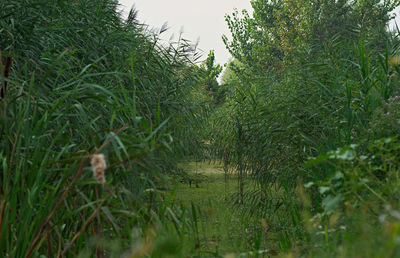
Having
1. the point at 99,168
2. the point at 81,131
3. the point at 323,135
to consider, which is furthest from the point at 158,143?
the point at 323,135

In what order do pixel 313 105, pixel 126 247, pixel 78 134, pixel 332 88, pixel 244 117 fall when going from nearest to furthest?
pixel 126 247 < pixel 78 134 < pixel 332 88 < pixel 313 105 < pixel 244 117

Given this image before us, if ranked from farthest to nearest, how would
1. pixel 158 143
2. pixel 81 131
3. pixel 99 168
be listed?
pixel 81 131 → pixel 158 143 → pixel 99 168

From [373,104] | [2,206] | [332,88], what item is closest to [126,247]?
[2,206]

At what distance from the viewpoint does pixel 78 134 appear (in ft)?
9.43

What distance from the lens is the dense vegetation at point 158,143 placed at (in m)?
1.90

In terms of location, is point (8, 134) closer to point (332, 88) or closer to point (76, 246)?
point (76, 246)

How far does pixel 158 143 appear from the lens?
219 cm

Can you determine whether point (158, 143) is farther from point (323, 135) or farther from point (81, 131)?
point (323, 135)

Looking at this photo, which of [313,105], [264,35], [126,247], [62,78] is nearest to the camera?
[126,247]

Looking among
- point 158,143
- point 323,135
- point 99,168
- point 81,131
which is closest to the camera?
point 99,168

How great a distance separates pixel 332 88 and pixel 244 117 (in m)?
2.28

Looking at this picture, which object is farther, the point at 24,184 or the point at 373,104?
the point at 373,104

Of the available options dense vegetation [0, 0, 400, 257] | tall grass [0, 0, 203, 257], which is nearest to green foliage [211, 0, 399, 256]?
dense vegetation [0, 0, 400, 257]

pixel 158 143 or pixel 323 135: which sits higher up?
pixel 323 135
